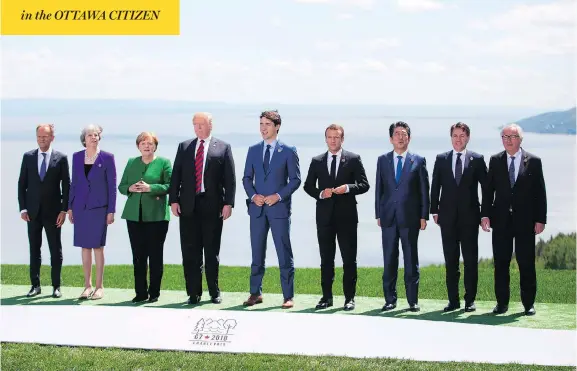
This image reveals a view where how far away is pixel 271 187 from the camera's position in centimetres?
1075

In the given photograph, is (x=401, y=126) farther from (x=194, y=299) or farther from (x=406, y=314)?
(x=194, y=299)

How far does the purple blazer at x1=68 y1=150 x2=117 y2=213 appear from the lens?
11.3m

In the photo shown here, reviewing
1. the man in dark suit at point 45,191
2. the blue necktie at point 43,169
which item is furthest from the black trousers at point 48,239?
the blue necktie at point 43,169

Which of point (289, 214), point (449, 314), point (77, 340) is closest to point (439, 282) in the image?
point (449, 314)

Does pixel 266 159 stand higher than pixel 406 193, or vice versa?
pixel 266 159

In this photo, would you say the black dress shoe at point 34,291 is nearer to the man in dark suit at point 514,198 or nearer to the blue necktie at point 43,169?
the blue necktie at point 43,169

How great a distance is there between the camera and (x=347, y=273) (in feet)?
35.3

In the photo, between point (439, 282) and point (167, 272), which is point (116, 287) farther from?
point (439, 282)

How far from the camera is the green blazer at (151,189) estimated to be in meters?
11.1

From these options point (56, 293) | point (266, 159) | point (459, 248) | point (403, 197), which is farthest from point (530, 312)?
point (56, 293)

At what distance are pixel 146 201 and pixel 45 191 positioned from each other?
4.43 feet

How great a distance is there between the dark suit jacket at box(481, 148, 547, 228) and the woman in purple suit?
413cm

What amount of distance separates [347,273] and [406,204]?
96 cm

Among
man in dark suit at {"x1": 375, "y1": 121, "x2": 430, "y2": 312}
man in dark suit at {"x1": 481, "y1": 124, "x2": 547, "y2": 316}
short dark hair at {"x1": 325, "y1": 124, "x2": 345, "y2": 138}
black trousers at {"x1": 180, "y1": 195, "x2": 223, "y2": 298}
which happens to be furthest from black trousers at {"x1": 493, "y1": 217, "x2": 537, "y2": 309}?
black trousers at {"x1": 180, "y1": 195, "x2": 223, "y2": 298}
